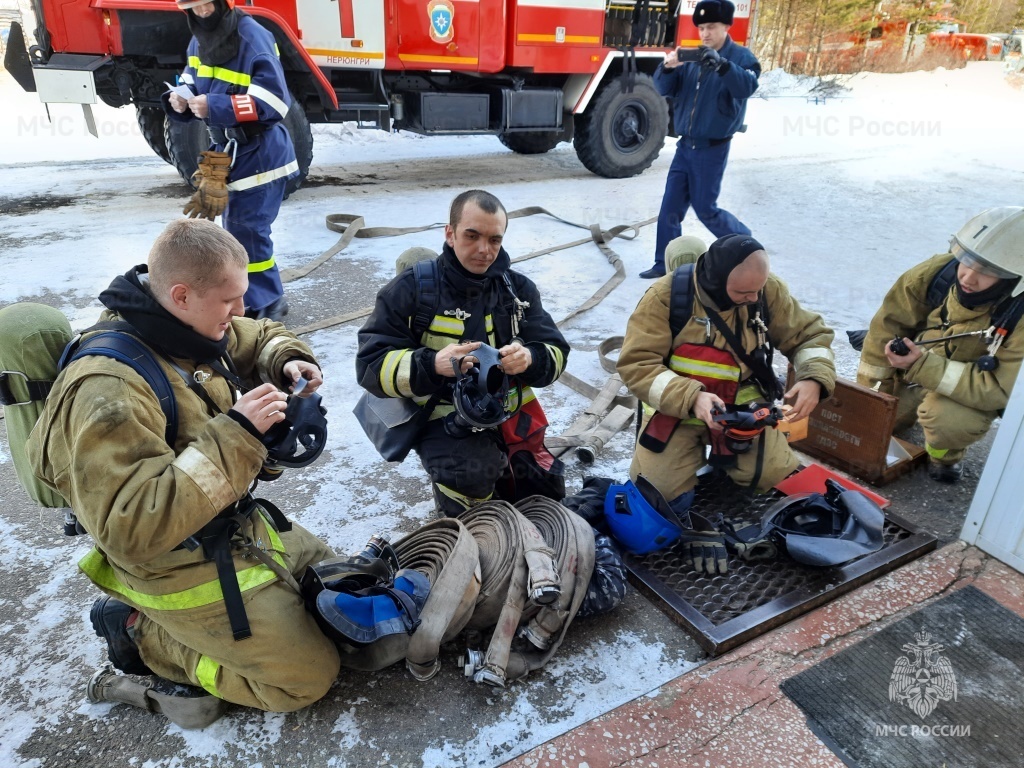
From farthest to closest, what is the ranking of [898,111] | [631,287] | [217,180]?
1. [898,111]
2. [631,287]
3. [217,180]

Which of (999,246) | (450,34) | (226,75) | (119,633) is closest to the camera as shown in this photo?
(119,633)

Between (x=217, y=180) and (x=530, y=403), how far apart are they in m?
2.50

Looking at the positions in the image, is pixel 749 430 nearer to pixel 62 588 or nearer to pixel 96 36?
pixel 62 588

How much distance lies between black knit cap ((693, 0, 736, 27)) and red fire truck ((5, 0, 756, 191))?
3.47 metres

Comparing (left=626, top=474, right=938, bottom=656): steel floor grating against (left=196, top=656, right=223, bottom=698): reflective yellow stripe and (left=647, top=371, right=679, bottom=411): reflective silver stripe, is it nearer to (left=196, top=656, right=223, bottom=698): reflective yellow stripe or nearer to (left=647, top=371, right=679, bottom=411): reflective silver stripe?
(left=647, top=371, right=679, bottom=411): reflective silver stripe

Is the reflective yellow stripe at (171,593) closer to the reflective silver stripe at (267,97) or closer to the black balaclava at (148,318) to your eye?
the black balaclava at (148,318)

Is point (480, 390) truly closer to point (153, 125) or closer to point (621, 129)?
point (153, 125)

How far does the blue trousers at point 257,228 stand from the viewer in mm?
4102

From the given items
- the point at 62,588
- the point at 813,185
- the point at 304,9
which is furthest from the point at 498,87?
the point at 62,588

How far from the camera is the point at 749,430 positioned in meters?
2.50

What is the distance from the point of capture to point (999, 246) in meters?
2.76

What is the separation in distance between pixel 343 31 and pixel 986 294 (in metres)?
6.33

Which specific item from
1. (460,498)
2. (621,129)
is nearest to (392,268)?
(460,498)

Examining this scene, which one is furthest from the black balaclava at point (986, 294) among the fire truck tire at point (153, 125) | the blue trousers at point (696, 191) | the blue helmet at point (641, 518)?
the fire truck tire at point (153, 125)
